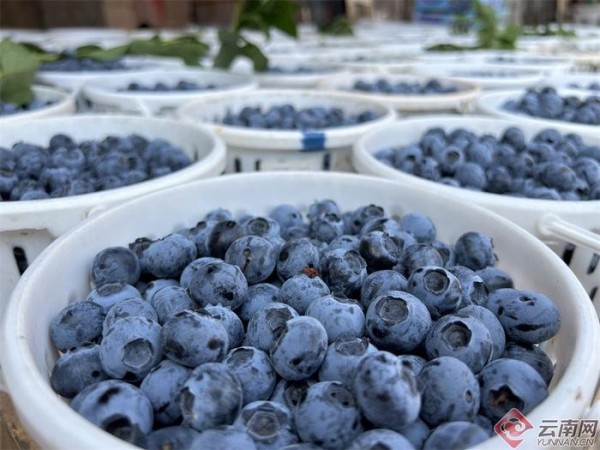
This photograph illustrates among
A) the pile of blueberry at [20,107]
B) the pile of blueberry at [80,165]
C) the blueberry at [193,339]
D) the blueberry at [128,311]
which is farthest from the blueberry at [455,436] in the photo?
the pile of blueberry at [20,107]

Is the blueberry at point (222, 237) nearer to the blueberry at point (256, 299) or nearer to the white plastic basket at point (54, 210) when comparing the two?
the blueberry at point (256, 299)

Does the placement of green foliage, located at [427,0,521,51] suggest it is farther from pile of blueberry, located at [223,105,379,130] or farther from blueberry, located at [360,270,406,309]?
blueberry, located at [360,270,406,309]

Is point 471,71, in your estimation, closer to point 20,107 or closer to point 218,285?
point 20,107

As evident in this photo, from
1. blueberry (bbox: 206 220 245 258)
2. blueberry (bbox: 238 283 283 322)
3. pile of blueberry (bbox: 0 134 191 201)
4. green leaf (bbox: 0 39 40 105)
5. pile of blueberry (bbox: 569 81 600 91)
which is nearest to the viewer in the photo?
blueberry (bbox: 238 283 283 322)

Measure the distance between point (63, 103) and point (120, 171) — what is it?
0.55 meters

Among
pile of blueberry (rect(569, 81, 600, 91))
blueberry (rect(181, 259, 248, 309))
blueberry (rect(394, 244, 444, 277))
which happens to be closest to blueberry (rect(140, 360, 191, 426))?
blueberry (rect(181, 259, 248, 309))

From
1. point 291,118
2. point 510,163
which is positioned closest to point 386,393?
point 510,163

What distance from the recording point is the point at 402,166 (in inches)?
45.4

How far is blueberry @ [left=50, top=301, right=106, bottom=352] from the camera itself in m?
0.63

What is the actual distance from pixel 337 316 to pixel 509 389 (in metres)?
0.19

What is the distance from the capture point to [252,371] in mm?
549

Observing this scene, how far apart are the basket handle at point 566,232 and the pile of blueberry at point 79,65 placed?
1794 millimetres

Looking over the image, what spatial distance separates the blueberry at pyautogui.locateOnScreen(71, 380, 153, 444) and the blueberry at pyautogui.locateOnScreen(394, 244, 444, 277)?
0.38 metres

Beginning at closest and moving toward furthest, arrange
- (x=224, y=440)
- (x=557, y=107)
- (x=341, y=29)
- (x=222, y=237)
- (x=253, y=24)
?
1. (x=224, y=440)
2. (x=222, y=237)
3. (x=557, y=107)
4. (x=253, y=24)
5. (x=341, y=29)
